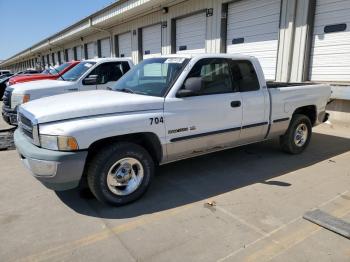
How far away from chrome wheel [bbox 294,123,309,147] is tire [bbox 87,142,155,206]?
3315mm

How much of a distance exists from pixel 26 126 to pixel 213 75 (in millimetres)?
2679

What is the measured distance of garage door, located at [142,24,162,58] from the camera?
1642 cm

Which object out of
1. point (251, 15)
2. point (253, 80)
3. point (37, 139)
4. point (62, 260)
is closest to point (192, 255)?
point (62, 260)

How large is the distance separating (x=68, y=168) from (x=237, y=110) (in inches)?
104

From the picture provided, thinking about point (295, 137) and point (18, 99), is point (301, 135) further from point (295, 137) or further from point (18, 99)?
point (18, 99)

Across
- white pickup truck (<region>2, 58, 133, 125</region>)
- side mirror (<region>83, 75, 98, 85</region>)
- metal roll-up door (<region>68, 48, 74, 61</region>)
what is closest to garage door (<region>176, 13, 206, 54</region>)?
white pickup truck (<region>2, 58, 133, 125</region>)

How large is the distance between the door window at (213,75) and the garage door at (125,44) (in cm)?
1604

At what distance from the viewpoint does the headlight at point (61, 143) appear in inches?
129

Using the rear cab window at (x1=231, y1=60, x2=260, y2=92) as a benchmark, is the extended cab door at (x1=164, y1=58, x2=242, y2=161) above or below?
below

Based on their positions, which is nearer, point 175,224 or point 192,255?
point 192,255

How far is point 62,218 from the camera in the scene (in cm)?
355

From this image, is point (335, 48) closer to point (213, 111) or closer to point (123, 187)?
point (213, 111)

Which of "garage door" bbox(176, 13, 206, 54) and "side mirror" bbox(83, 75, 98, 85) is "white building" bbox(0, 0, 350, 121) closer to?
"garage door" bbox(176, 13, 206, 54)

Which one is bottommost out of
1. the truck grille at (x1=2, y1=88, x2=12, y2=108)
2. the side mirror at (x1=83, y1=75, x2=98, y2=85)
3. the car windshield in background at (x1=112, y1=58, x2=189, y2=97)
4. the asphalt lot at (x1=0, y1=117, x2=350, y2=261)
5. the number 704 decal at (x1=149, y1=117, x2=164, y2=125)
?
the asphalt lot at (x1=0, y1=117, x2=350, y2=261)
